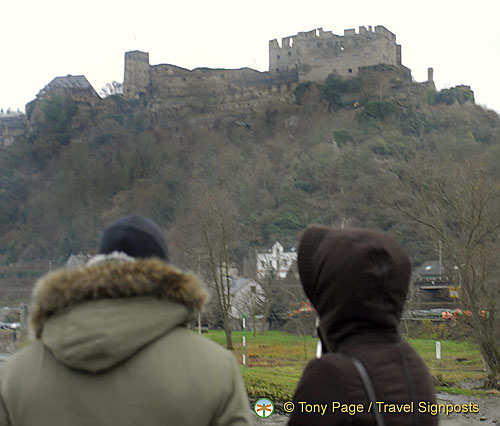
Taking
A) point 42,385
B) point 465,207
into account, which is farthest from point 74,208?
point 42,385

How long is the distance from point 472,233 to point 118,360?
1052 centimetres

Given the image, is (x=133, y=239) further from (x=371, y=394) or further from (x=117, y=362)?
(x=371, y=394)

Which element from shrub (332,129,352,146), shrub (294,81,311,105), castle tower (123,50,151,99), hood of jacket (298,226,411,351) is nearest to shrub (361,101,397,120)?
shrub (332,129,352,146)

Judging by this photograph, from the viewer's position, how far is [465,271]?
11195 millimetres

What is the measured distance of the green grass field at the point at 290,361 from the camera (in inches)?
384

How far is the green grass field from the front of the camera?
976 cm

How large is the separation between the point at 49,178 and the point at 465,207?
57.5 metres

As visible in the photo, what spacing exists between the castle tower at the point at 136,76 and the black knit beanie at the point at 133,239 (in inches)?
2743

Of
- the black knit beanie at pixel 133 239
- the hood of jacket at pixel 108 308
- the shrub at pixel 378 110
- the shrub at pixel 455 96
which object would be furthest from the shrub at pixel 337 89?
the hood of jacket at pixel 108 308

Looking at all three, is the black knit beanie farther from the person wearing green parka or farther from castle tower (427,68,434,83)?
castle tower (427,68,434,83)

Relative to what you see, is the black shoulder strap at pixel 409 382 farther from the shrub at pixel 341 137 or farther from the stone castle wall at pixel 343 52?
the stone castle wall at pixel 343 52

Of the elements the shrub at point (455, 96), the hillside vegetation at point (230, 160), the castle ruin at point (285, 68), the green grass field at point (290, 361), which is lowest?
the green grass field at point (290, 361)

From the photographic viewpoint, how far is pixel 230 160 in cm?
5547

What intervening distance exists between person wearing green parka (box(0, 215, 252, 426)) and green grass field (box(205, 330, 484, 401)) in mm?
7306
